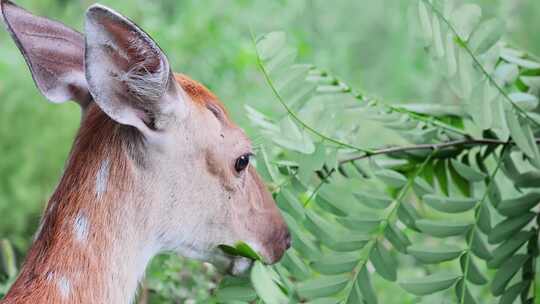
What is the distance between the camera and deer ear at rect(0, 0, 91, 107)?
1801 millimetres

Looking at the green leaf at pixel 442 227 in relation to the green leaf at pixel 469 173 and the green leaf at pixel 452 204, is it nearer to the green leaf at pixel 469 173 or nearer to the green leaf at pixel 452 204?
the green leaf at pixel 452 204

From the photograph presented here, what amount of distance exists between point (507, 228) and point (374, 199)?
24cm

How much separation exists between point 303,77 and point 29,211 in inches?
89.5

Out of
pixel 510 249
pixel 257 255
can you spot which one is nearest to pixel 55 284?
pixel 257 255

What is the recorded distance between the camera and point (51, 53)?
1.86 meters

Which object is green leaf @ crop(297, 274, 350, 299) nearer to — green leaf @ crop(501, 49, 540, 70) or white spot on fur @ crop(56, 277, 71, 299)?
white spot on fur @ crop(56, 277, 71, 299)

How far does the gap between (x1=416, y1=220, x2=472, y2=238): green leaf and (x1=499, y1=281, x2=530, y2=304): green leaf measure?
0.14 meters

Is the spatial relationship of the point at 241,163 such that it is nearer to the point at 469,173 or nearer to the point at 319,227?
the point at 319,227

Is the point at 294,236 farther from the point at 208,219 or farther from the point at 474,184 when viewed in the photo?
the point at 474,184

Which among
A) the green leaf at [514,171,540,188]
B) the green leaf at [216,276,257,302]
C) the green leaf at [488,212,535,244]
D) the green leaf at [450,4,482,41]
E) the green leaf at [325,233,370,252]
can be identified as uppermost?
the green leaf at [450,4,482,41]

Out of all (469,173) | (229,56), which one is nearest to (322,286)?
(469,173)

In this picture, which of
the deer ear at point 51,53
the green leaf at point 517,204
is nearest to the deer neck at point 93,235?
the deer ear at point 51,53

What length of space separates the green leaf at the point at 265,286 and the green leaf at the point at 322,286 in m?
0.14

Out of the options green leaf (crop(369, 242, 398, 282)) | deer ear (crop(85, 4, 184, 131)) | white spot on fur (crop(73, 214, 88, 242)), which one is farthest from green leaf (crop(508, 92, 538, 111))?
white spot on fur (crop(73, 214, 88, 242))
